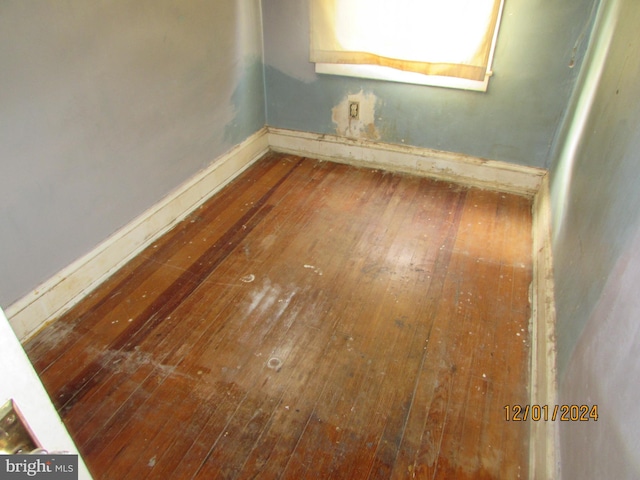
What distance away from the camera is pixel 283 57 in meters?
→ 3.03

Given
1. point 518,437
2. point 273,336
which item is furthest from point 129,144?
point 518,437

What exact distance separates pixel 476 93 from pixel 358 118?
31.7 inches

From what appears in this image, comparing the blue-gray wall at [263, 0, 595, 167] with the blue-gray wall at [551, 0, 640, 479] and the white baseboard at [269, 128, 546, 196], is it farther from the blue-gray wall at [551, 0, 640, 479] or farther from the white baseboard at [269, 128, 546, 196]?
the blue-gray wall at [551, 0, 640, 479]

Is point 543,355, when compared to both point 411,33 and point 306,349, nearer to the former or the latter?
point 306,349

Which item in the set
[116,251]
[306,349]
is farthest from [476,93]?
[116,251]

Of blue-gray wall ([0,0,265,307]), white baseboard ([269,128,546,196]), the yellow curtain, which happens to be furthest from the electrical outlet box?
blue-gray wall ([0,0,265,307])

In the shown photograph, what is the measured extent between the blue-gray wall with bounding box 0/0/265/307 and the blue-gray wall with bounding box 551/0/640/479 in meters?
2.00

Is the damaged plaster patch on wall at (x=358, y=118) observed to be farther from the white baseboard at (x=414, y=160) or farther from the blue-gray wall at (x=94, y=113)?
the blue-gray wall at (x=94, y=113)

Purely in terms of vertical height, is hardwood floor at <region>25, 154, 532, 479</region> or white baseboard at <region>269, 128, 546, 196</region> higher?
white baseboard at <region>269, 128, 546, 196</region>

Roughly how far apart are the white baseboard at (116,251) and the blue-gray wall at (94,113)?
44mm

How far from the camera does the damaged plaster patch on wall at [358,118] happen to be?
2.99m

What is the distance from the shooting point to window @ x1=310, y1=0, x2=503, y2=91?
8.09ft

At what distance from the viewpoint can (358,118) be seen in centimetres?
307
